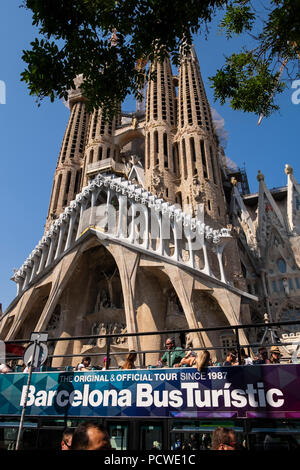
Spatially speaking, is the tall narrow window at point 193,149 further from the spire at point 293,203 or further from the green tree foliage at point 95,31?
the green tree foliage at point 95,31

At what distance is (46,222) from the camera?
114ft

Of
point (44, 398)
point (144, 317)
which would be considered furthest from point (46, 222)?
point (44, 398)

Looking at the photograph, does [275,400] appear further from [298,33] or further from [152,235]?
[152,235]

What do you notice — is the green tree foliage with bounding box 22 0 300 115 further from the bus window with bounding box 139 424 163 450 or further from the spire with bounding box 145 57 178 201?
the spire with bounding box 145 57 178 201

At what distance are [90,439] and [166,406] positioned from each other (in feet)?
12.0

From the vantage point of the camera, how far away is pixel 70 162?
1528 inches

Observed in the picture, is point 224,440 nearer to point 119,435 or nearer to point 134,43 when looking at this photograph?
point 119,435

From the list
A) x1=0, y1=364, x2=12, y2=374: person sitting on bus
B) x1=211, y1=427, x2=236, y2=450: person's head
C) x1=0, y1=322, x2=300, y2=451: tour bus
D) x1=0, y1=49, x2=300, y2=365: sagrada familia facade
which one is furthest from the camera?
x1=0, y1=49, x2=300, y2=365: sagrada familia facade

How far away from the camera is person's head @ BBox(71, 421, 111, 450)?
226 cm

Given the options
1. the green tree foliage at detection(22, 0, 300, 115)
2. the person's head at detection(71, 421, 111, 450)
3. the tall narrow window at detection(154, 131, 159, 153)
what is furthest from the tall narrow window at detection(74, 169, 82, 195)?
the person's head at detection(71, 421, 111, 450)

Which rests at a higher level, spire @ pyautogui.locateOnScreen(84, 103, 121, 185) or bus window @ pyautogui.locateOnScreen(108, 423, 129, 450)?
spire @ pyautogui.locateOnScreen(84, 103, 121, 185)

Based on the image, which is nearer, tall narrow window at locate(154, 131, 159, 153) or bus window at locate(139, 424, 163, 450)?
bus window at locate(139, 424, 163, 450)

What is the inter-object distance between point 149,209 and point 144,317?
7.57 m

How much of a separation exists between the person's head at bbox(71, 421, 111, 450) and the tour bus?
10.5ft
